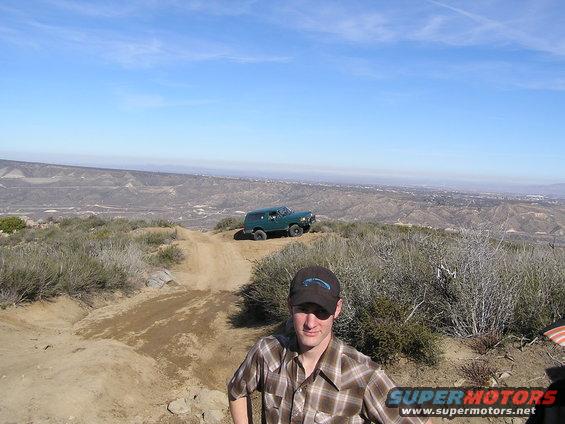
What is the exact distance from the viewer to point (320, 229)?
21391 mm

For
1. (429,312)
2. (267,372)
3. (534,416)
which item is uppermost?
(534,416)

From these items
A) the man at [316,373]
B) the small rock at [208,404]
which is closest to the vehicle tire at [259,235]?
the small rock at [208,404]

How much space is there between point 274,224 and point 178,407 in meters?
15.4

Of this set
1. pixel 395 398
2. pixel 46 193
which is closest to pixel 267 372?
pixel 395 398

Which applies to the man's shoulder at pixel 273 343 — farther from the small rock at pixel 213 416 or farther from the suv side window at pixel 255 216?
the suv side window at pixel 255 216

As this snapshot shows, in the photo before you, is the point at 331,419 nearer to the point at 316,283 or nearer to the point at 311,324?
the point at 311,324

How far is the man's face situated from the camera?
216 cm

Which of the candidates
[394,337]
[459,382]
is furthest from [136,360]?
[459,382]

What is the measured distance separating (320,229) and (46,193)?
2343 inches

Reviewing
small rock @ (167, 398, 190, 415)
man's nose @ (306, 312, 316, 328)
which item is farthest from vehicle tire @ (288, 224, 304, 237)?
man's nose @ (306, 312, 316, 328)

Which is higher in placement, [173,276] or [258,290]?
[258,290]

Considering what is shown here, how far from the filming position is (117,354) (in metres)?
6.34

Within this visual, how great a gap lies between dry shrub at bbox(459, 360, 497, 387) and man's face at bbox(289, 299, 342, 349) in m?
3.36

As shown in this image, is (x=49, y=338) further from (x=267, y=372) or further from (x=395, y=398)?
(x=395, y=398)
